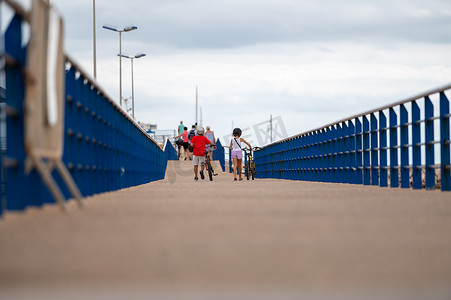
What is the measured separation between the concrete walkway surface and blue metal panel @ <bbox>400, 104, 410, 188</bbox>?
22.4ft

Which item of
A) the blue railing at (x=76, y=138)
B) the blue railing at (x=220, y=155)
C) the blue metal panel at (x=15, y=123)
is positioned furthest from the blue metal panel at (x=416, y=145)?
the blue railing at (x=220, y=155)

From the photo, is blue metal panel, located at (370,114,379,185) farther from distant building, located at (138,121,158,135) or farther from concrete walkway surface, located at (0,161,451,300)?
distant building, located at (138,121,158,135)

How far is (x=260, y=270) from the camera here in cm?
430

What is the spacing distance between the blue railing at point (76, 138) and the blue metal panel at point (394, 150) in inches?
205

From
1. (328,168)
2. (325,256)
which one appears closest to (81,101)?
(325,256)

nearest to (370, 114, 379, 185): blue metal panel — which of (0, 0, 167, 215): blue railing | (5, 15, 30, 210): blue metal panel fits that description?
(0, 0, 167, 215): blue railing

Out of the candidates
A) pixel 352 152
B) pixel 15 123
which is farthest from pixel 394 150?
pixel 15 123

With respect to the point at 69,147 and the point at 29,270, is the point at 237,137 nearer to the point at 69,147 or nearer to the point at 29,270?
the point at 69,147

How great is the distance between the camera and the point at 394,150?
15352mm

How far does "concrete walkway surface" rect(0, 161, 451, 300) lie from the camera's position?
3.80 meters

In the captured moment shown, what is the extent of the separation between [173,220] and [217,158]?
4286 cm

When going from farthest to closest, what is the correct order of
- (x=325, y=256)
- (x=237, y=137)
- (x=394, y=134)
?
(x=237, y=137) < (x=394, y=134) < (x=325, y=256)

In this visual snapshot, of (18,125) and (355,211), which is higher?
(18,125)

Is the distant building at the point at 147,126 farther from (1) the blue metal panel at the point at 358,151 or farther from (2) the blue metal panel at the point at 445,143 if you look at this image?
(2) the blue metal panel at the point at 445,143
